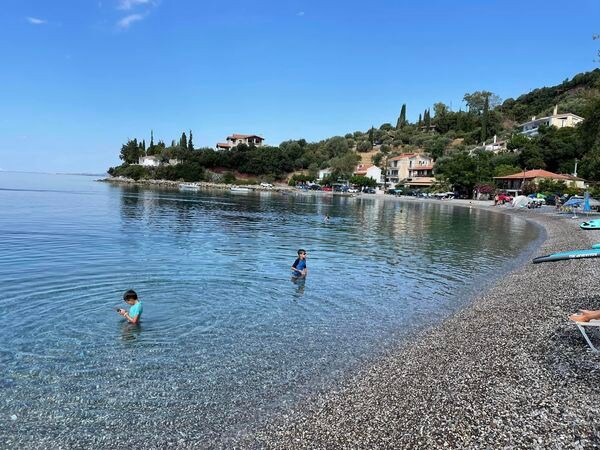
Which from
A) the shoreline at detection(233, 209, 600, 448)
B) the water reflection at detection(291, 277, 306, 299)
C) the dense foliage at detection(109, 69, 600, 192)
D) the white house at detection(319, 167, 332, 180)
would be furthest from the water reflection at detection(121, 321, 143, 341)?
the white house at detection(319, 167, 332, 180)

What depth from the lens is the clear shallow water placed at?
8156 millimetres

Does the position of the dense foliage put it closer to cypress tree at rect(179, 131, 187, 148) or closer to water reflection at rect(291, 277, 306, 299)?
cypress tree at rect(179, 131, 187, 148)

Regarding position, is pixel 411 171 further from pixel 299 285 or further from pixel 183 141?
pixel 299 285

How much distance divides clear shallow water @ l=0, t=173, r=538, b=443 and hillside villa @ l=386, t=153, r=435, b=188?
118015 mm

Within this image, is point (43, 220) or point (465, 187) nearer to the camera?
point (43, 220)

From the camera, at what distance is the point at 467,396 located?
803 cm

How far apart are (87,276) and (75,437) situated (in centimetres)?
1257

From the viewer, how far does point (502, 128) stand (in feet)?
544

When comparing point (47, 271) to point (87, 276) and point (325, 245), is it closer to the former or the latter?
point (87, 276)

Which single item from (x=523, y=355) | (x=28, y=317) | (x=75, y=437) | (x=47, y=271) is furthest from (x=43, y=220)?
(x=523, y=355)

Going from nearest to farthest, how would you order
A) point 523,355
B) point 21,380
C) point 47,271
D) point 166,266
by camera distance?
point 21,380 < point 523,355 < point 47,271 < point 166,266

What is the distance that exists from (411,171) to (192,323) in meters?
148

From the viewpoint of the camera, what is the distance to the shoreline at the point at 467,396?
677cm

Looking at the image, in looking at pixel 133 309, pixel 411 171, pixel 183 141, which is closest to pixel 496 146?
pixel 411 171
